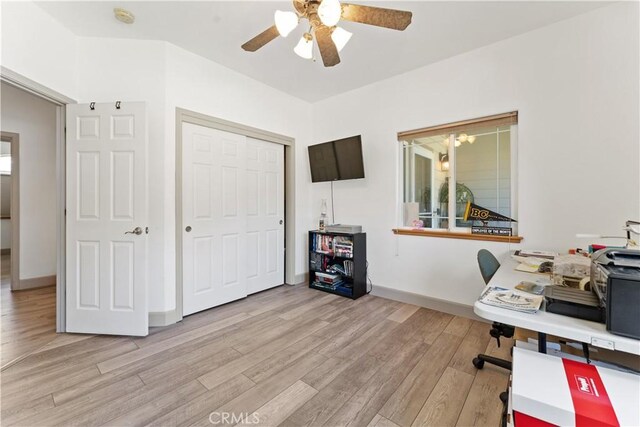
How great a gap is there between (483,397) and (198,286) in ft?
8.97

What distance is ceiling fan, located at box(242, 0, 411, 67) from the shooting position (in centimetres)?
146

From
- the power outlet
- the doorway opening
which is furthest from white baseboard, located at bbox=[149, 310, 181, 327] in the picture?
the power outlet

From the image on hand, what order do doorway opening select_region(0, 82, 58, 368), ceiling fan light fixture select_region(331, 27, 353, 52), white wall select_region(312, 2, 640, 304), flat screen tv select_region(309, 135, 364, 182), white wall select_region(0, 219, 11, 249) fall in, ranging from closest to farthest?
ceiling fan light fixture select_region(331, 27, 353, 52)
white wall select_region(312, 2, 640, 304)
flat screen tv select_region(309, 135, 364, 182)
doorway opening select_region(0, 82, 58, 368)
white wall select_region(0, 219, 11, 249)

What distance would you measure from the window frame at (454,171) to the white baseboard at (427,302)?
752 mm

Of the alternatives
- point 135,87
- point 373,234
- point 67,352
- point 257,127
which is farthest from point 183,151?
point 373,234

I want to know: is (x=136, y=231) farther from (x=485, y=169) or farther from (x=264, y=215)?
(x=485, y=169)

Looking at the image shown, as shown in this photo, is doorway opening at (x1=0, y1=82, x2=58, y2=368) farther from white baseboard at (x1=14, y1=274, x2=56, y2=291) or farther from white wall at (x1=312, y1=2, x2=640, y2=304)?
white wall at (x1=312, y1=2, x2=640, y2=304)

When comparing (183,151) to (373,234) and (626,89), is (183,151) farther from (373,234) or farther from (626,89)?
(626,89)

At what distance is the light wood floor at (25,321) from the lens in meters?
2.14

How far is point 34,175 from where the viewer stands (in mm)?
3756

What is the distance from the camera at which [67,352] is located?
210 cm

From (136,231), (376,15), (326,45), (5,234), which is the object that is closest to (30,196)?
(136,231)

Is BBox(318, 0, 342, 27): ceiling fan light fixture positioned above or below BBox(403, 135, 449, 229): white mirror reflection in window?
above

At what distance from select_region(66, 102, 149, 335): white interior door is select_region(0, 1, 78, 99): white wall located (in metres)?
0.30
